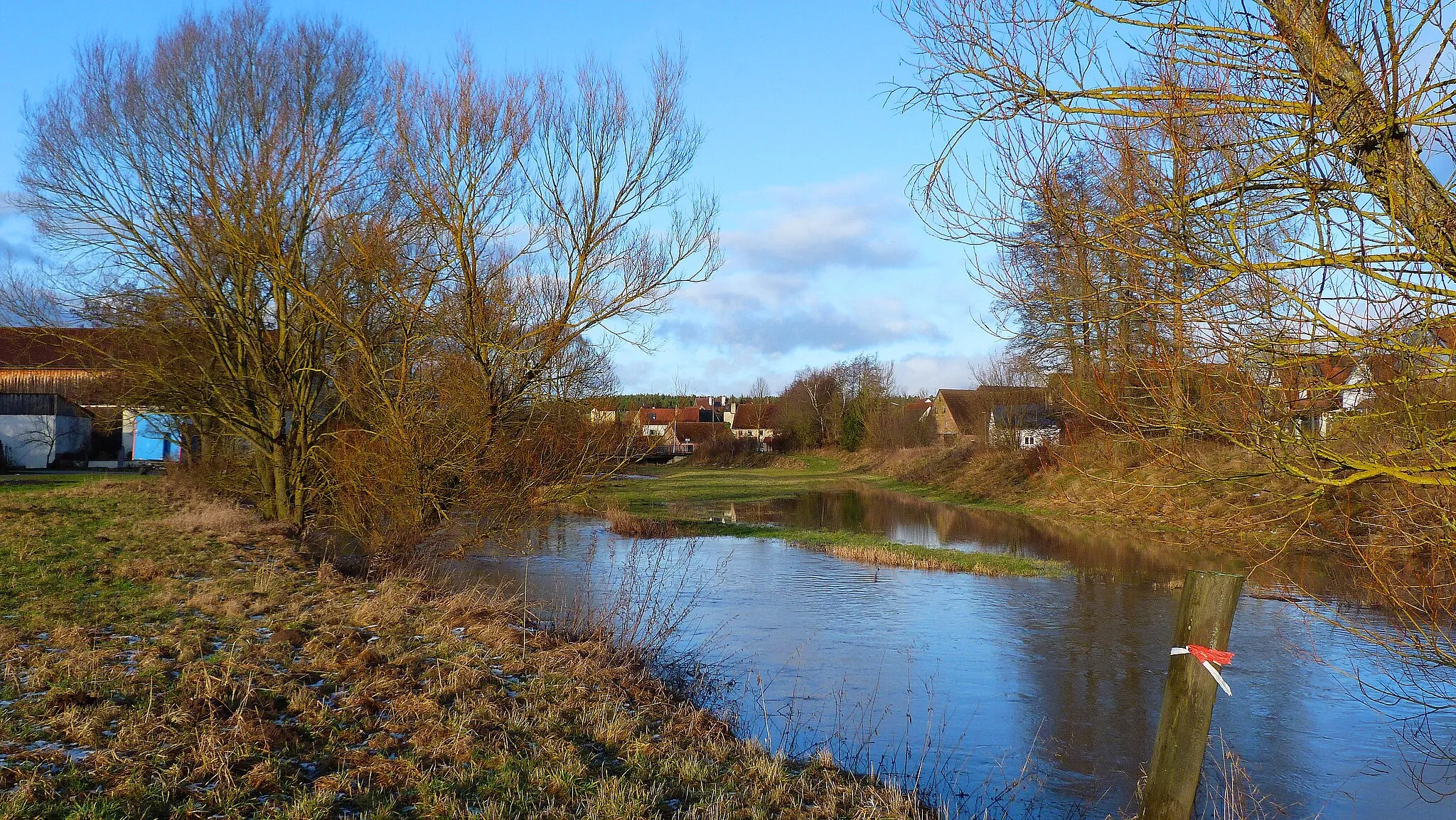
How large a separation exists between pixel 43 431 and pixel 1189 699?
135ft

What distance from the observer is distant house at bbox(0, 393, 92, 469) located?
3506 centimetres

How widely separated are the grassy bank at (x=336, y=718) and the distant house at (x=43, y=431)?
29.1 meters

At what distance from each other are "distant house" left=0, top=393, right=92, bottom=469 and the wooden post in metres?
38.4

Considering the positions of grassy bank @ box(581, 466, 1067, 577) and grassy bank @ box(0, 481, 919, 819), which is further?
grassy bank @ box(581, 466, 1067, 577)

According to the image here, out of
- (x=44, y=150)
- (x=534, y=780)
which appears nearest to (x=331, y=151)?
(x=44, y=150)

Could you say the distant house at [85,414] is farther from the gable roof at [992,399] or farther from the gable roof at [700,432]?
the gable roof at [700,432]

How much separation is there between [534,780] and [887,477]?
149ft

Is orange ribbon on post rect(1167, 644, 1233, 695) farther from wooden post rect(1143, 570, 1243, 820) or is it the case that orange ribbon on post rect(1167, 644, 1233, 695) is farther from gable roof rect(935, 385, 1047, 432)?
gable roof rect(935, 385, 1047, 432)

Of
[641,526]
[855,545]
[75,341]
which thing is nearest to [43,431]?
[641,526]

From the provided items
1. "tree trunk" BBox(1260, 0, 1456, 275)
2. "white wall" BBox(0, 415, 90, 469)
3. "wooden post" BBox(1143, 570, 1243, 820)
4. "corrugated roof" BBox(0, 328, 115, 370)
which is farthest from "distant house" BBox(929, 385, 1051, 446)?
"white wall" BBox(0, 415, 90, 469)

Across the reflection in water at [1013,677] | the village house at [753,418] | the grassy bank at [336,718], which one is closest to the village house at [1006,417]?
the reflection in water at [1013,677]

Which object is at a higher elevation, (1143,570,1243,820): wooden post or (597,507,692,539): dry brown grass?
(1143,570,1243,820): wooden post

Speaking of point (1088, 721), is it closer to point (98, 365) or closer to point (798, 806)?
point (798, 806)

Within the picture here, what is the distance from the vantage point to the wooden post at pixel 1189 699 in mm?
3545
